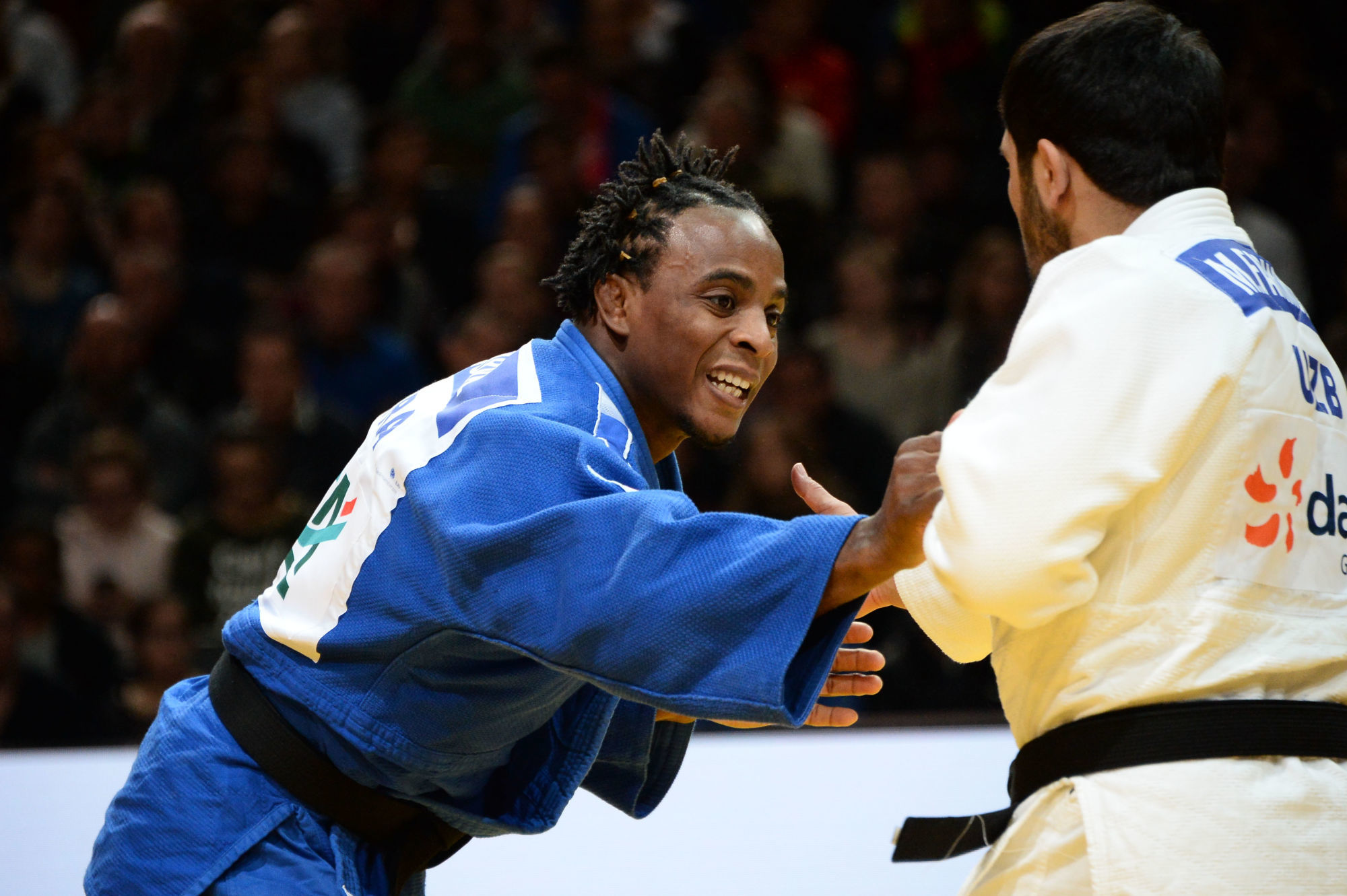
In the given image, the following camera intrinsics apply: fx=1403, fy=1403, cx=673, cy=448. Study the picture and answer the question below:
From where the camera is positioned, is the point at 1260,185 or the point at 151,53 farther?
the point at 151,53

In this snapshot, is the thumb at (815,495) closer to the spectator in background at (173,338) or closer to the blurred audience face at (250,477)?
the blurred audience face at (250,477)

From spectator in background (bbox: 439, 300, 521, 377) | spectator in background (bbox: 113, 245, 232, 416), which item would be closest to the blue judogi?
spectator in background (bbox: 439, 300, 521, 377)

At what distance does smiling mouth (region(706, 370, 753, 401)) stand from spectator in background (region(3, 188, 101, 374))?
12.1ft

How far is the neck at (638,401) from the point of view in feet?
6.06

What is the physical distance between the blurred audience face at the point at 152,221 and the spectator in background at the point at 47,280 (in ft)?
0.70

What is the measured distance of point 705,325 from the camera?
179 cm

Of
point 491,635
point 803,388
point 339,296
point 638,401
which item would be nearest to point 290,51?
point 339,296

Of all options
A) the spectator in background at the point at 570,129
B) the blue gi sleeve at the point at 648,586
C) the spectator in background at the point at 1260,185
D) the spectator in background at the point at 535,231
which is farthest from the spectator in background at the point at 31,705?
the spectator in background at the point at 1260,185

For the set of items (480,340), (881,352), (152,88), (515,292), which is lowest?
(881,352)

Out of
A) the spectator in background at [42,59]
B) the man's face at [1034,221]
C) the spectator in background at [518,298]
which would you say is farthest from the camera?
the spectator in background at [42,59]

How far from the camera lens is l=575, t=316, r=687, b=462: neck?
1.85 meters

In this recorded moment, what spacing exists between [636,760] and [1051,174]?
982 mm

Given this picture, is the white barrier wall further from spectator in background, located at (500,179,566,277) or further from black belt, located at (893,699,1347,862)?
spectator in background, located at (500,179,566,277)

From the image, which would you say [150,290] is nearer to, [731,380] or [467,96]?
[467,96]
